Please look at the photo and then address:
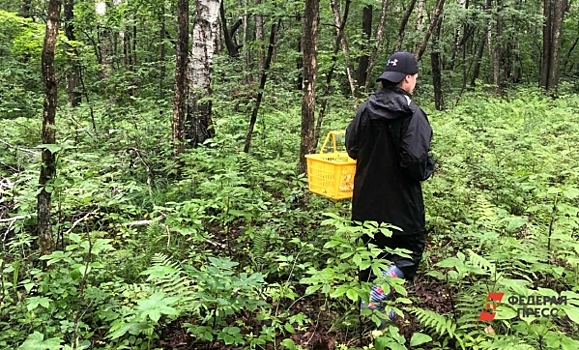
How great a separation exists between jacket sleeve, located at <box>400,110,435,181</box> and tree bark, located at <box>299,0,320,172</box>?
230 cm

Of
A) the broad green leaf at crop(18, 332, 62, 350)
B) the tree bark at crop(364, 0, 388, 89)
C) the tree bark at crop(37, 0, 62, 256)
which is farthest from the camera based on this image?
the tree bark at crop(364, 0, 388, 89)

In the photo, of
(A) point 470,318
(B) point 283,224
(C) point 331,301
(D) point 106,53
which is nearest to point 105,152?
(B) point 283,224

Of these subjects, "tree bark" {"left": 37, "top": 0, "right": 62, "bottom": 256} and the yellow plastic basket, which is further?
the yellow plastic basket

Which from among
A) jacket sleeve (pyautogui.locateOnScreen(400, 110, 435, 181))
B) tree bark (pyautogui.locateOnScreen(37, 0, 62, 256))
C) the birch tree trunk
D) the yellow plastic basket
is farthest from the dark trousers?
the birch tree trunk

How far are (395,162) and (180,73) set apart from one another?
425cm

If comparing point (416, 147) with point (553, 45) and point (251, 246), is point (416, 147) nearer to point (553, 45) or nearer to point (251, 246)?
point (251, 246)

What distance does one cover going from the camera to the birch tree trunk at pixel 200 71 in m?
7.54

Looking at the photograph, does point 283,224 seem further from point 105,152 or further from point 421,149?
point 105,152

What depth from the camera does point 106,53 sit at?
1361 centimetres

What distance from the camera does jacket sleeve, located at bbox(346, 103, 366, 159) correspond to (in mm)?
3811

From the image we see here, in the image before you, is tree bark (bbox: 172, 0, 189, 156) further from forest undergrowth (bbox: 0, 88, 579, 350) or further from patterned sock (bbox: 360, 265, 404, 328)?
patterned sock (bbox: 360, 265, 404, 328)

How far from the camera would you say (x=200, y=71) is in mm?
7660

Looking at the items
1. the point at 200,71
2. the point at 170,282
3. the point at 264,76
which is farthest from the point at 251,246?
the point at 200,71

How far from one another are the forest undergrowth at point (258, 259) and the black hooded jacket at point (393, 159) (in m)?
0.44
